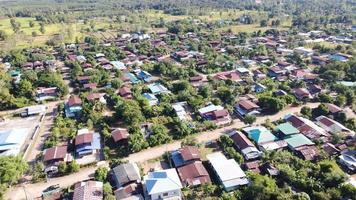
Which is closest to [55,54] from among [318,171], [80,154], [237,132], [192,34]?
[192,34]

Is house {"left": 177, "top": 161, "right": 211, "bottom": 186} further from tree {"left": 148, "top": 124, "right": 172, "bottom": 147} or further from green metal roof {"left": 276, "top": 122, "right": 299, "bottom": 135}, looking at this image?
green metal roof {"left": 276, "top": 122, "right": 299, "bottom": 135}

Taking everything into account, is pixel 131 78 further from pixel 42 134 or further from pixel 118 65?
pixel 42 134

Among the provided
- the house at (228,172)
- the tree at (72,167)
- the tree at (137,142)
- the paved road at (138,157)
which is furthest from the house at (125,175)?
the house at (228,172)

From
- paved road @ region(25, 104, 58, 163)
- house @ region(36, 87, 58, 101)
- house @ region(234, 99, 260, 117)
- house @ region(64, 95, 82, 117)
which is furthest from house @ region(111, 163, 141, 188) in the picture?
house @ region(36, 87, 58, 101)

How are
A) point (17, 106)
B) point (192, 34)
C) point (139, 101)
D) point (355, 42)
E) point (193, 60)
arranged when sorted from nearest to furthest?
1. point (139, 101)
2. point (17, 106)
3. point (193, 60)
4. point (355, 42)
5. point (192, 34)

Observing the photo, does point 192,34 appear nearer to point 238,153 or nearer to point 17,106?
point 17,106
